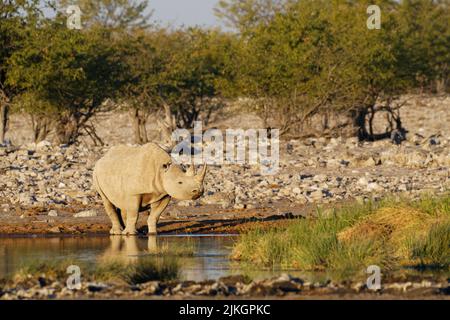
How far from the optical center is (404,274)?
539 inches

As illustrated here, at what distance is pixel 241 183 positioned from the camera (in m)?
26.9

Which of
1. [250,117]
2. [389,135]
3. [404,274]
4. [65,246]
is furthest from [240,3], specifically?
[404,274]

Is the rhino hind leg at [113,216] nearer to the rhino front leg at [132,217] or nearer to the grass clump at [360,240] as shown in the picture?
the rhino front leg at [132,217]

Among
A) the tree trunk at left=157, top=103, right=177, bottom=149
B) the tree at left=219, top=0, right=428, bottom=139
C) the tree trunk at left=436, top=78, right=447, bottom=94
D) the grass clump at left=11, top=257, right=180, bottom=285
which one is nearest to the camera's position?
the grass clump at left=11, top=257, right=180, bottom=285

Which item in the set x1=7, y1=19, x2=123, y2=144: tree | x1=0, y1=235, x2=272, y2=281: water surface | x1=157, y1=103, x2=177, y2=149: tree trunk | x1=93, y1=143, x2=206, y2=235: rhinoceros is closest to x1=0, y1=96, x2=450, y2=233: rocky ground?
x1=93, y1=143, x2=206, y2=235: rhinoceros

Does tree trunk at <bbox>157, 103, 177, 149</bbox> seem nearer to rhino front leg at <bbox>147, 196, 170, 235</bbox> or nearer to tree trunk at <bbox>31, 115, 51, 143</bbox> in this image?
tree trunk at <bbox>31, 115, 51, 143</bbox>

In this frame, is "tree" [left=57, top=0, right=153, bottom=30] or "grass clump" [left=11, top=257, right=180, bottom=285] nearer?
"grass clump" [left=11, top=257, right=180, bottom=285]

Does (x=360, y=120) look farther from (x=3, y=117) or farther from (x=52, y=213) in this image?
(x=52, y=213)

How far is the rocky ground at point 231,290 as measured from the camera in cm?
1218

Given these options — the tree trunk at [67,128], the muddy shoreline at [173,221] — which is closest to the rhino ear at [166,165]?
the muddy shoreline at [173,221]

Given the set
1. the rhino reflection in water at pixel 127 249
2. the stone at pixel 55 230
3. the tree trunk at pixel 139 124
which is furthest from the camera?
the tree trunk at pixel 139 124

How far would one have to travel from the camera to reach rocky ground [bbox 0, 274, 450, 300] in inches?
480

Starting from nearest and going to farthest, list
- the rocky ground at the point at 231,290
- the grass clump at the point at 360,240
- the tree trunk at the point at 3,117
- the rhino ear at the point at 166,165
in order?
the rocky ground at the point at 231,290
the grass clump at the point at 360,240
the rhino ear at the point at 166,165
the tree trunk at the point at 3,117
